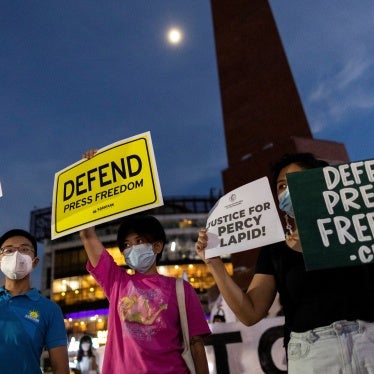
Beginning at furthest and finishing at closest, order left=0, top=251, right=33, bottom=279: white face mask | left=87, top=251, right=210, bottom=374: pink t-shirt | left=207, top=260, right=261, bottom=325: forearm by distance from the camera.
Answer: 1. left=0, top=251, right=33, bottom=279: white face mask
2. left=87, top=251, right=210, bottom=374: pink t-shirt
3. left=207, top=260, right=261, bottom=325: forearm

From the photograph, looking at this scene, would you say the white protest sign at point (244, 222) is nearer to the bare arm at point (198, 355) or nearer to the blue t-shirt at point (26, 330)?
the bare arm at point (198, 355)

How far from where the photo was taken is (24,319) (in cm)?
236

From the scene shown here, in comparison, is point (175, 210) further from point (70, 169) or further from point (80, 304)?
point (70, 169)

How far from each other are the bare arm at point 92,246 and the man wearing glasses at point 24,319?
1.19 ft

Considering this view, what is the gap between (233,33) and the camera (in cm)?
1944

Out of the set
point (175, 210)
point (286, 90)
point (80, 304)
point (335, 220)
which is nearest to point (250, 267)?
point (286, 90)

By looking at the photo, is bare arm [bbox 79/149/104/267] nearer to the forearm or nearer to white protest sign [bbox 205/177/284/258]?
white protest sign [bbox 205/177/284/258]

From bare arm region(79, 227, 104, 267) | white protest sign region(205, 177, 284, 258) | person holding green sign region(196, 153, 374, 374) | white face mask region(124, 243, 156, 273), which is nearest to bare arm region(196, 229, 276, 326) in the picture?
person holding green sign region(196, 153, 374, 374)

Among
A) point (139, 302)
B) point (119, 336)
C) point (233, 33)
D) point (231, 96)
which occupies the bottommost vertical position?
point (119, 336)

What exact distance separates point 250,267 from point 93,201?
12.4m

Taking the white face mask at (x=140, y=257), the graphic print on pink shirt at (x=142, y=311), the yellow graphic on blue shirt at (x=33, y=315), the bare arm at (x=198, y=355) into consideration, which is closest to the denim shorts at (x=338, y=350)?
the bare arm at (x=198, y=355)

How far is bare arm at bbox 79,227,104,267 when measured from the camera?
2.67 metres

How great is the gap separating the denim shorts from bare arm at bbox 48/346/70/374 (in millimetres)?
1432

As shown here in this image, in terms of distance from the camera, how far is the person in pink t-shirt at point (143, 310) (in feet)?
7.20
